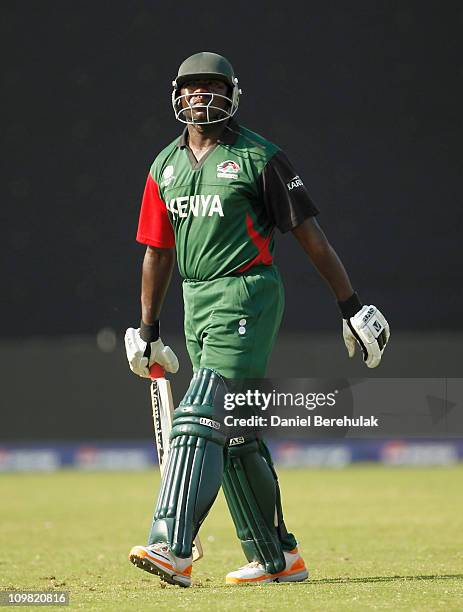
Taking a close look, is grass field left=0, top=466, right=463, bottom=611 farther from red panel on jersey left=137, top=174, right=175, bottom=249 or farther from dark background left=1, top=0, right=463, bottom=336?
dark background left=1, top=0, right=463, bottom=336

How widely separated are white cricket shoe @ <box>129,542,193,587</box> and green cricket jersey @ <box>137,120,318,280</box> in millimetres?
988

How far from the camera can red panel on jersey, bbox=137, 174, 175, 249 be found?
4547mm

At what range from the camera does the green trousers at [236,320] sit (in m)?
4.24

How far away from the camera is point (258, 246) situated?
14.3 ft

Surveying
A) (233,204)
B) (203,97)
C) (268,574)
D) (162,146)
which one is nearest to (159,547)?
(268,574)

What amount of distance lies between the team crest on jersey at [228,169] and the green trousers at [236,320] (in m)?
0.34

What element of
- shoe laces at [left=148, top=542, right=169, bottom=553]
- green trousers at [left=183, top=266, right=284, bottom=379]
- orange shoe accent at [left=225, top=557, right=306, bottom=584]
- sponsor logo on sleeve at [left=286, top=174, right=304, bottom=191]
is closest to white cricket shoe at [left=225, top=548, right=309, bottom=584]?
orange shoe accent at [left=225, top=557, right=306, bottom=584]

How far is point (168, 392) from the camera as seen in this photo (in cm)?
468

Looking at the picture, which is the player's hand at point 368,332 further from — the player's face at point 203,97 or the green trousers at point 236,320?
the player's face at point 203,97

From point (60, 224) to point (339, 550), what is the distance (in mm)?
8424

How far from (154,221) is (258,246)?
0.47 metres

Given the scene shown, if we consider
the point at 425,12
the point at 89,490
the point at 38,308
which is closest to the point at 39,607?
the point at 89,490

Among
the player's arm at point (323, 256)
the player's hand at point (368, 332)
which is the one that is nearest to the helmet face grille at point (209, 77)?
the player's arm at point (323, 256)

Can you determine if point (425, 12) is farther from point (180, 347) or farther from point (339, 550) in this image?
point (339, 550)
